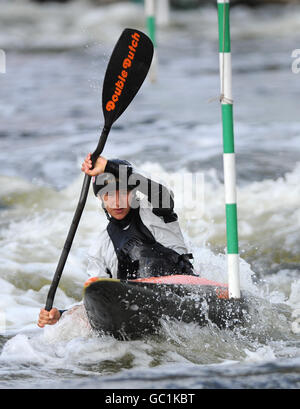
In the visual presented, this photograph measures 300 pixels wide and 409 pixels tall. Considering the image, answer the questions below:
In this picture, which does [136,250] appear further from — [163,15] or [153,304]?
[163,15]

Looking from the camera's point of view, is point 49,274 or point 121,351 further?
point 49,274

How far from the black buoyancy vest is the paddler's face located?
0.06 meters

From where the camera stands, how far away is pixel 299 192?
24.7 ft

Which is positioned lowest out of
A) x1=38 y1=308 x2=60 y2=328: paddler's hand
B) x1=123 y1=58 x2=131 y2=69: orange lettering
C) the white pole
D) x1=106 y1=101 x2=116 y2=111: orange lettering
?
x1=38 y1=308 x2=60 y2=328: paddler's hand

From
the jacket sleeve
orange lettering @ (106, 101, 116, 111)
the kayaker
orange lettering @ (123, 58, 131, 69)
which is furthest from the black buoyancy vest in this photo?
orange lettering @ (123, 58, 131, 69)

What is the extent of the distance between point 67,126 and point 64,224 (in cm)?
423

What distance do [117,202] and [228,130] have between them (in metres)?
0.66

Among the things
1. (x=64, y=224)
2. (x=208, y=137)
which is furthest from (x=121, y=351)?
(x=208, y=137)

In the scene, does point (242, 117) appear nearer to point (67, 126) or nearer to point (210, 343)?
point (67, 126)

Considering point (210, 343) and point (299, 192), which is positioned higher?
point (299, 192)

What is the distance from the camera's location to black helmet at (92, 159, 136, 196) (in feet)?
13.3

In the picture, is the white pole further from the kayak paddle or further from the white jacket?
the white jacket

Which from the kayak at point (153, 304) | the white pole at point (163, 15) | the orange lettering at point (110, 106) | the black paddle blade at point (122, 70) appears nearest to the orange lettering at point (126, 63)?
the black paddle blade at point (122, 70)

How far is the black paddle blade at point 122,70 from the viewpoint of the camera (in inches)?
172
